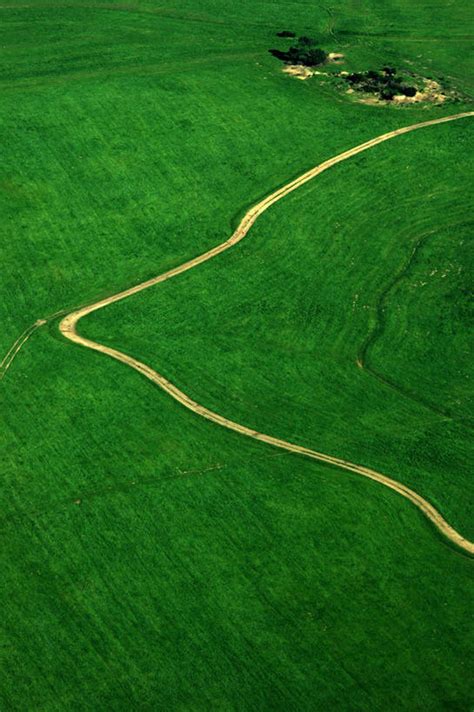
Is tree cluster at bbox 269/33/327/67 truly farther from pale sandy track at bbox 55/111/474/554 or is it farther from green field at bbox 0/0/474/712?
pale sandy track at bbox 55/111/474/554

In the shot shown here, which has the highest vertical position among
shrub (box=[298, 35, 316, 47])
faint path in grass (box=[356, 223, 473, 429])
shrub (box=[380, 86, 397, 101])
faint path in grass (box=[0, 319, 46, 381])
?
shrub (box=[298, 35, 316, 47])

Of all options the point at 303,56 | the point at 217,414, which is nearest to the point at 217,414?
the point at 217,414

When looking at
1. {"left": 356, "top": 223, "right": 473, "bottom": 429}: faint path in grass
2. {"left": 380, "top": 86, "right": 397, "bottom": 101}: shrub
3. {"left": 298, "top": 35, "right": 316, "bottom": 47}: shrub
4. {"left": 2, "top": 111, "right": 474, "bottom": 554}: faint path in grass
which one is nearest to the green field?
{"left": 356, "top": 223, "right": 473, "bottom": 429}: faint path in grass

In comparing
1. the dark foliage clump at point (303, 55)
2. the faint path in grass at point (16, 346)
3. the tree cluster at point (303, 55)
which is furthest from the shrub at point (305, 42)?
the faint path in grass at point (16, 346)

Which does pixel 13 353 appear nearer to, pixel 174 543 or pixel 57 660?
pixel 174 543

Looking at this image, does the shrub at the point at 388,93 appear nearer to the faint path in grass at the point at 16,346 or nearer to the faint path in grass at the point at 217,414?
the faint path in grass at the point at 217,414
